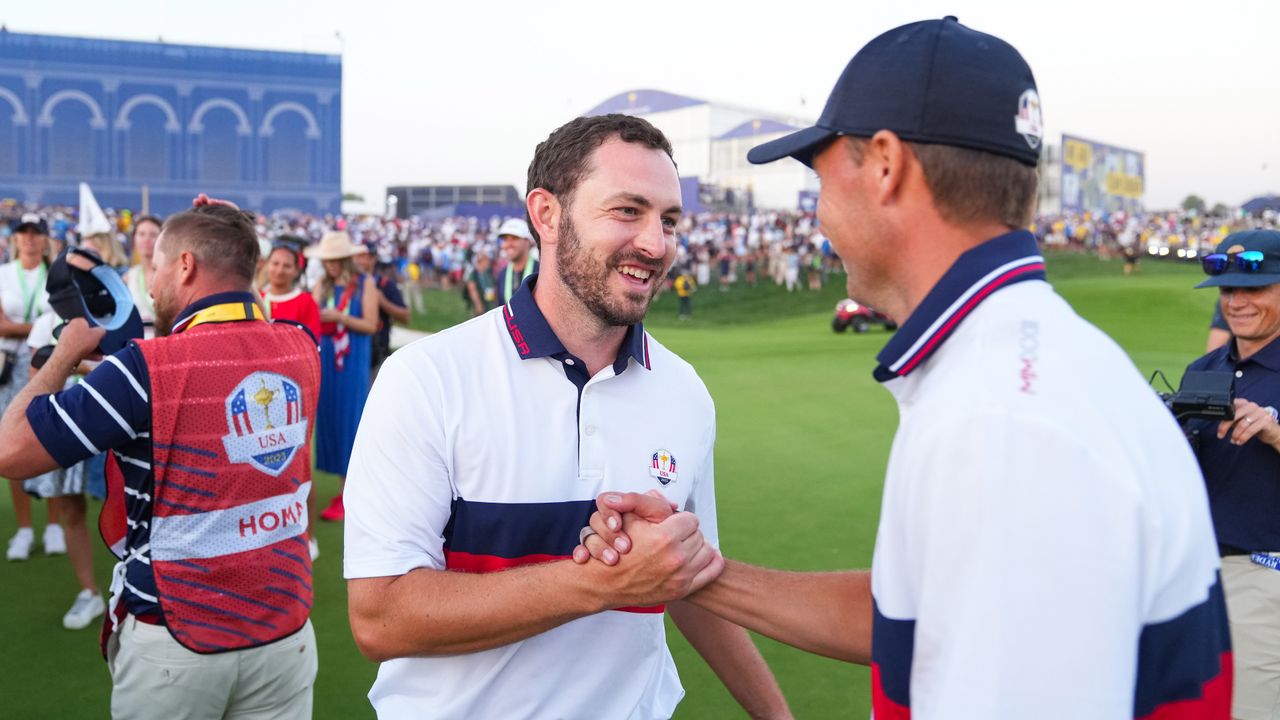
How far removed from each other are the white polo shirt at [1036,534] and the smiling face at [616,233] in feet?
3.50

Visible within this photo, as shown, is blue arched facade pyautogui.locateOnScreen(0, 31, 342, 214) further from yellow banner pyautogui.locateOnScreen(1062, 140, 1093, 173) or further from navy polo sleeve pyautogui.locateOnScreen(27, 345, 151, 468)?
navy polo sleeve pyautogui.locateOnScreen(27, 345, 151, 468)

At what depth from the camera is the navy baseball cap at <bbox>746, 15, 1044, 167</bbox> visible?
4.39 ft

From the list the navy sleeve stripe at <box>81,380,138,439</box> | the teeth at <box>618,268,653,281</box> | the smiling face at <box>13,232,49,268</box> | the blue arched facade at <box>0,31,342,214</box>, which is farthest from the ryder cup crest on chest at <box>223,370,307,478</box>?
the blue arched facade at <box>0,31,342,214</box>

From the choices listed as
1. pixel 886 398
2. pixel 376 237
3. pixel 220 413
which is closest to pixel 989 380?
pixel 220 413

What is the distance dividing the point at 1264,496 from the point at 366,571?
3.18 metres

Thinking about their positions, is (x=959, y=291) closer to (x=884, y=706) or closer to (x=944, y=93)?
(x=944, y=93)

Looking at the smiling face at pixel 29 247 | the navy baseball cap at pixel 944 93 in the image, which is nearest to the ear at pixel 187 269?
the navy baseball cap at pixel 944 93

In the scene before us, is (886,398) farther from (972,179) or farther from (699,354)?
(972,179)

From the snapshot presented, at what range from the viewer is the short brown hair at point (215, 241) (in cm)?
319

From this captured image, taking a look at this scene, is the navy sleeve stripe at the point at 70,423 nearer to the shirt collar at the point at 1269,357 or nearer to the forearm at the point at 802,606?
the forearm at the point at 802,606

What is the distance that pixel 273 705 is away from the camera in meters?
3.21

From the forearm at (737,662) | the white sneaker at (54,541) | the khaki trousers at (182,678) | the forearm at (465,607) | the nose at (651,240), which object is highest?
the nose at (651,240)

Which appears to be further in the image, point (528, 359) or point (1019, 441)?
point (528, 359)

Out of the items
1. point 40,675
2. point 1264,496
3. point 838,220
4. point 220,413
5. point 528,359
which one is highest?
point 838,220
